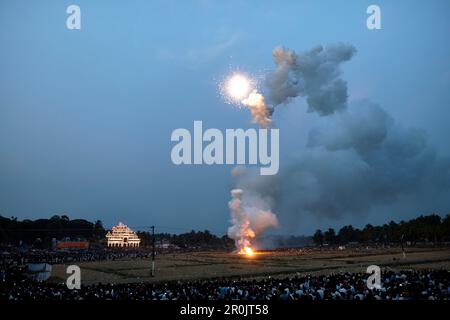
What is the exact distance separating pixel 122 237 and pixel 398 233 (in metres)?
88.6

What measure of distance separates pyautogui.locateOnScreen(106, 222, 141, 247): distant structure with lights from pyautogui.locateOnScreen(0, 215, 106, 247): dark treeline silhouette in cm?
790

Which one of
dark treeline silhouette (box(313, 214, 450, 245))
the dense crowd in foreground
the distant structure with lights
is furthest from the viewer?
the distant structure with lights

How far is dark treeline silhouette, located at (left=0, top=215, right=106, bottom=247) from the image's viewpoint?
12650 centimetres

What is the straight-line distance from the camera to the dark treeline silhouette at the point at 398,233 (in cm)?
12194

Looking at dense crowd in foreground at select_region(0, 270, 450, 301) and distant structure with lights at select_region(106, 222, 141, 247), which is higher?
dense crowd in foreground at select_region(0, 270, 450, 301)

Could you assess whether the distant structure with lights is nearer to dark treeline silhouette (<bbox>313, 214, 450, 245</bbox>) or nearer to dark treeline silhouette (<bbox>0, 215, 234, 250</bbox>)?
dark treeline silhouette (<bbox>0, 215, 234, 250</bbox>)

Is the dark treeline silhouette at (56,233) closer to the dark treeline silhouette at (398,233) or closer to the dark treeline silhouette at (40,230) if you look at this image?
the dark treeline silhouette at (40,230)

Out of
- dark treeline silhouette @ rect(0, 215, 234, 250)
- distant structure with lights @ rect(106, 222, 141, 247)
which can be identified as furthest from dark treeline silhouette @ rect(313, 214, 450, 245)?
distant structure with lights @ rect(106, 222, 141, 247)

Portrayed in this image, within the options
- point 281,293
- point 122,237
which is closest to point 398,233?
point 122,237

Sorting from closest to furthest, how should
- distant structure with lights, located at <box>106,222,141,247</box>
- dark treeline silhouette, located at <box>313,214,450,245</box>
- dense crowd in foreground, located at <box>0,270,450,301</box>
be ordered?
dense crowd in foreground, located at <box>0,270,450,301</box> → dark treeline silhouette, located at <box>313,214,450,245</box> → distant structure with lights, located at <box>106,222,141,247</box>

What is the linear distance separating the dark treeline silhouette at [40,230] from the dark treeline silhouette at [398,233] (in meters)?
85.1
